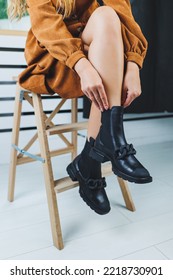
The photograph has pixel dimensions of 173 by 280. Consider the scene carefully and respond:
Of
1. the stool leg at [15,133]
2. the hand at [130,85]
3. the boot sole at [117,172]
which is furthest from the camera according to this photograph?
the stool leg at [15,133]

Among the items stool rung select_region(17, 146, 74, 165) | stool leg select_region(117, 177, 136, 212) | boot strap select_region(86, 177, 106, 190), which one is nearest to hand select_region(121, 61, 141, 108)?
boot strap select_region(86, 177, 106, 190)

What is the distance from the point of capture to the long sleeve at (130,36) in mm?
882

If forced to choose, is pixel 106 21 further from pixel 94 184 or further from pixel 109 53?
pixel 94 184

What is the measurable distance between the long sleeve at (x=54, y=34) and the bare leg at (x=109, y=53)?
5cm

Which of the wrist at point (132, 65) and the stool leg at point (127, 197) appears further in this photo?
the stool leg at point (127, 197)

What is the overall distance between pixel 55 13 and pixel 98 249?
2.40 feet

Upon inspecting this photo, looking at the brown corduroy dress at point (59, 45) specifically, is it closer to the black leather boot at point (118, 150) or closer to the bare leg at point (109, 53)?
the bare leg at point (109, 53)

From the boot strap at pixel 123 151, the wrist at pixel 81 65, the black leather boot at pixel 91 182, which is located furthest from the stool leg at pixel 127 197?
the wrist at pixel 81 65

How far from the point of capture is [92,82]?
2.50 ft

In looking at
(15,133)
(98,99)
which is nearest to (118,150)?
(98,99)

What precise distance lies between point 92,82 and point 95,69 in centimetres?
6

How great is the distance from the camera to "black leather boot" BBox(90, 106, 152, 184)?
737 millimetres

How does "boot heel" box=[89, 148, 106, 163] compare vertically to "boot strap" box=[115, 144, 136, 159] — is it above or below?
below

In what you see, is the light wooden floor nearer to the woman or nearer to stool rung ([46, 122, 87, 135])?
the woman
